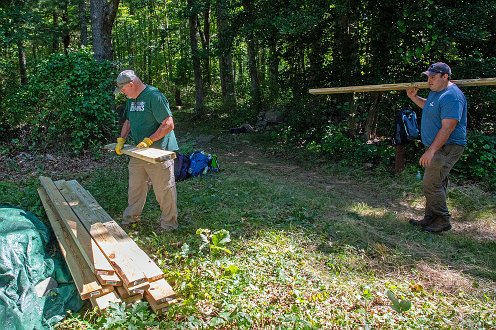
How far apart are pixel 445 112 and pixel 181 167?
4.58 meters

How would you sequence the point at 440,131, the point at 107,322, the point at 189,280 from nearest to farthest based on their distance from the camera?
the point at 107,322 → the point at 189,280 → the point at 440,131

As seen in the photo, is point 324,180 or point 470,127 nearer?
point 324,180

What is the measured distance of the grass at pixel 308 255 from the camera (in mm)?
3438

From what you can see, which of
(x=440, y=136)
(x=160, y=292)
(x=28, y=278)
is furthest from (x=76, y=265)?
(x=440, y=136)

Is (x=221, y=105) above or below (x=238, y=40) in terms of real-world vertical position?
below

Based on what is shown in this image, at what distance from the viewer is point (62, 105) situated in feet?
29.0

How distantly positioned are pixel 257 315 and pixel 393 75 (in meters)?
7.33

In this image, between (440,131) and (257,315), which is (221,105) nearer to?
(440,131)

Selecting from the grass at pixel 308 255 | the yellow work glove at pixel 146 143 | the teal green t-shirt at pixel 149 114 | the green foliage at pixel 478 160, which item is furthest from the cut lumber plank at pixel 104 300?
the green foliage at pixel 478 160

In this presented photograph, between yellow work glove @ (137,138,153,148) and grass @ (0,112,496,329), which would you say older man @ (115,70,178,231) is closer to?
yellow work glove @ (137,138,153,148)

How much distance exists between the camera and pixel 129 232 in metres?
5.21

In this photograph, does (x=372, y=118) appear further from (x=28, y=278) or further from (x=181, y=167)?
(x=28, y=278)

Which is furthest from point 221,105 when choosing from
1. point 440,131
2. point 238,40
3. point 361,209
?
point 440,131

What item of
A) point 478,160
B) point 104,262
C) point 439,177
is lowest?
point 478,160
